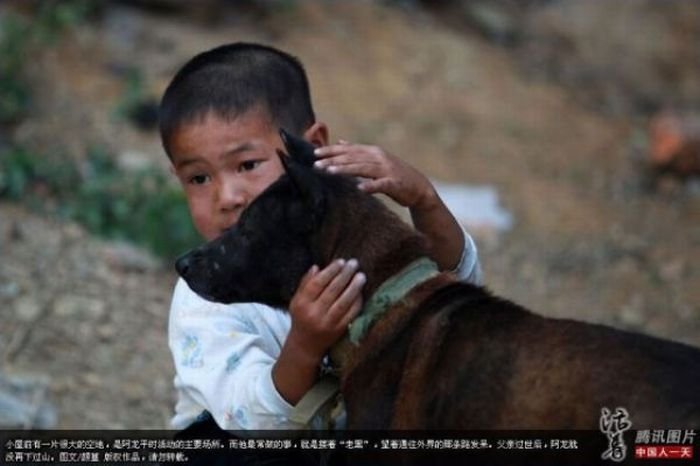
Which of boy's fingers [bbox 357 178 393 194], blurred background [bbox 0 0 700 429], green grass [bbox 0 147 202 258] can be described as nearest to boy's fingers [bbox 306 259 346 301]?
boy's fingers [bbox 357 178 393 194]

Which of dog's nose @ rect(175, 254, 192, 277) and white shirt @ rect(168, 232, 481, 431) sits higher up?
dog's nose @ rect(175, 254, 192, 277)

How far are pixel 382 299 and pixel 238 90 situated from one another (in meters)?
0.91

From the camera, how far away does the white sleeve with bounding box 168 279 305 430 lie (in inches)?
140

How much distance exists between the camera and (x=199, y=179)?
394 cm

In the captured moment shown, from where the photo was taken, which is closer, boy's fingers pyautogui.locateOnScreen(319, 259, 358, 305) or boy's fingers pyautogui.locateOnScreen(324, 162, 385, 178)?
boy's fingers pyautogui.locateOnScreen(319, 259, 358, 305)

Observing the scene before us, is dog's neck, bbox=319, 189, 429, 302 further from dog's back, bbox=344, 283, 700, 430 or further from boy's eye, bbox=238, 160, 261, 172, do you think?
boy's eye, bbox=238, 160, 261, 172

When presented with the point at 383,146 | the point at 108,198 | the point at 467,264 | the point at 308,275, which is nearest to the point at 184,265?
the point at 308,275

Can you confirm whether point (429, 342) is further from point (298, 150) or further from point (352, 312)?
point (298, 150)

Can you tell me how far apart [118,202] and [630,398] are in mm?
4522

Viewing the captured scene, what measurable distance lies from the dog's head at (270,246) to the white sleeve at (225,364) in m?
0.21

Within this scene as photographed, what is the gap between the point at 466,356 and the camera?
326cm

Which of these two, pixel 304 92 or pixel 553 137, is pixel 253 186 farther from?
pixel 553 137

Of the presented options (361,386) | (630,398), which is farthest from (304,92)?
(630,398)

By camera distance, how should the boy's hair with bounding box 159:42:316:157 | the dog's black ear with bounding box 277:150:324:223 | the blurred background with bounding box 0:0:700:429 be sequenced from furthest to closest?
the blurred background with bounding box 0:0:700:429
the boy's hair with bounding box 159:42:316:157
the dog's black ear with bounding box 277:150:324:223
